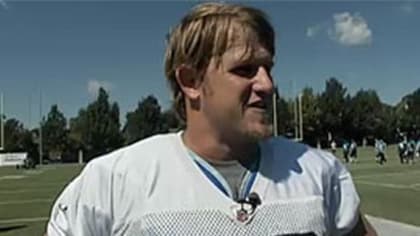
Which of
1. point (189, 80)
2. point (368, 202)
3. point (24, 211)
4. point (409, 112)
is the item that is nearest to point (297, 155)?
point (189, 80)

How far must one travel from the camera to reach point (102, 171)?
237 centimetres

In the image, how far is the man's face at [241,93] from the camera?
2.39m

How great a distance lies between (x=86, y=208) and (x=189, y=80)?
505 millimetres

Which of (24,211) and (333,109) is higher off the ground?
(24,211)

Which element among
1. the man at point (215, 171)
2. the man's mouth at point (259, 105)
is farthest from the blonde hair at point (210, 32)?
the man's mouth at point (259, 105)

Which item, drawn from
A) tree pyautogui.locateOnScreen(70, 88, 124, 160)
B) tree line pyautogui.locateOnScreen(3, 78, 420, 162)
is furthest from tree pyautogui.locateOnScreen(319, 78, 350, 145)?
tree pyautogui.locateOnScreen(70, 88, 124, 160)

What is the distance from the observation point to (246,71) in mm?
2416

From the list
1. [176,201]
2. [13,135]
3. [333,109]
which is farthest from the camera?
[333,109]

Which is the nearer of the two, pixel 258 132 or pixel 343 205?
pixel 258 132

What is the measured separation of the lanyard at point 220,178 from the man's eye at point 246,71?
279mm

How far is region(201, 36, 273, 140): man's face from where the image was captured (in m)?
2.39

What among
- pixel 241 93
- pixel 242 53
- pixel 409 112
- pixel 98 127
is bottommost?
pixel 98 127

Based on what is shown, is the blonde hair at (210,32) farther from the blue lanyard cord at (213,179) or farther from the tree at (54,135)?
the tree at (54,135)

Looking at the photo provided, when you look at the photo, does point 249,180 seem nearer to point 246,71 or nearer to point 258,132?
point 258,132
